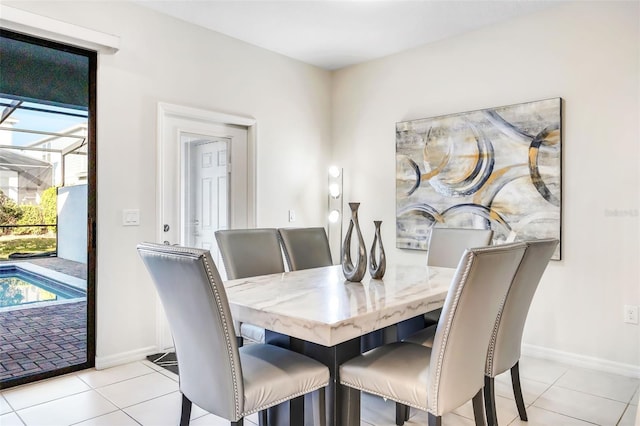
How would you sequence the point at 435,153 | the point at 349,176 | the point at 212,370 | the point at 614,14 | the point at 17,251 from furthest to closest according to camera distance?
the point at 349,176
the point at 435,153
the point at 614,14
the point at 17,251
the point at 212,370

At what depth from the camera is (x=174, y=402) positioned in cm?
244

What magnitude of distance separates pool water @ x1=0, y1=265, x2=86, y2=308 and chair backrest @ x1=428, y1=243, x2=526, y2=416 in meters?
2.55

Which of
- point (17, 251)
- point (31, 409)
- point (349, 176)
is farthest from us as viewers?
point (349, 176)

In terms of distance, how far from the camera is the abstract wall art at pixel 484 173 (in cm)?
319

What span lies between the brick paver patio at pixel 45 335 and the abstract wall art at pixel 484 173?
271cm

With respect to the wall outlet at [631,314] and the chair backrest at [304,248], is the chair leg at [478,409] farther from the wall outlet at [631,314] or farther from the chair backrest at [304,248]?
the wall outlet at [631,314]

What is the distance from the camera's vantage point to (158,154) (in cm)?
328

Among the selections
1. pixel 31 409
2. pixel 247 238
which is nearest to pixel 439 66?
pixel 247 238

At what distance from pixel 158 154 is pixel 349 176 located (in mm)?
1992

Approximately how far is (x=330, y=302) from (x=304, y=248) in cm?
128

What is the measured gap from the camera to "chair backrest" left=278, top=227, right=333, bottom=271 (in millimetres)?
2918

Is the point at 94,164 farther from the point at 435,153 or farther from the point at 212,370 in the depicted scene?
the point at 435,153

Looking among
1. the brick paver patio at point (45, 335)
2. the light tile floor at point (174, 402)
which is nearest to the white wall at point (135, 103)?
the brick paver patio at point (45, 335)

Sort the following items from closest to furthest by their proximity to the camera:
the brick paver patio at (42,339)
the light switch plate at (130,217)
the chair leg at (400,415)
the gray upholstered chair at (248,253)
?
1. the chair leg at (400,415)
2. the gray upholstered chair at (248,253)
3. the brick paver patio at (42,339)
4. the light switch plate at (130,217)
